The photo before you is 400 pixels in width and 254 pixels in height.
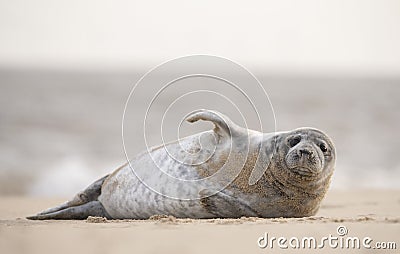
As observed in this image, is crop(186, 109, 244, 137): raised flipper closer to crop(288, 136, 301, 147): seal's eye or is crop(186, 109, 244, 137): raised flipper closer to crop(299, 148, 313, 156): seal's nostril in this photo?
crop(288, 136, 301, 147): seal's eye

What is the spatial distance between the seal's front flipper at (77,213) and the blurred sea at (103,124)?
141 centimetres

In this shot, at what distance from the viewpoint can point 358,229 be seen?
4254 mm

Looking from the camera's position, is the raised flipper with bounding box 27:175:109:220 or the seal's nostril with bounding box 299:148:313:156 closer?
the seal's nostril with bounding box 299:148:313:156

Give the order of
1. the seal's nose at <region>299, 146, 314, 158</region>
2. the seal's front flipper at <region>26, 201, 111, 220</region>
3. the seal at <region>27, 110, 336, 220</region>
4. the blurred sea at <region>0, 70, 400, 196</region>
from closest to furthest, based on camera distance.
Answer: the seal's nose at <region>299, 146, 314, 158</region> → the seal at <region>27, 110, 336, 220</region> → the seal's front flipper at <region>26, 201, 111, 220</region> → the blurred sea at <region>0, 70, 400, 196</region>

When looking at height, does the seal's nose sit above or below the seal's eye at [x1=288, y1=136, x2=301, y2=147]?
below

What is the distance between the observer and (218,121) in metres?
4.91

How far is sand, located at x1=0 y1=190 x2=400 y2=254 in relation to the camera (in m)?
3.75

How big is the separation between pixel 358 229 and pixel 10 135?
1309cm

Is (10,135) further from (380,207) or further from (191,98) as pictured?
(380,207)

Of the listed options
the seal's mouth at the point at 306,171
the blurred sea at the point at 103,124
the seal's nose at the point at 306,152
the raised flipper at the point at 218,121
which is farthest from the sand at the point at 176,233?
the blurred sea at the point at 103,124

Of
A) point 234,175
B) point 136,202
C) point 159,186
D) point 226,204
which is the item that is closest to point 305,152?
point 234,175

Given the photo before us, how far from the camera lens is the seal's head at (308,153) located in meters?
4.63

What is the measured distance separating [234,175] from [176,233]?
0.94 m

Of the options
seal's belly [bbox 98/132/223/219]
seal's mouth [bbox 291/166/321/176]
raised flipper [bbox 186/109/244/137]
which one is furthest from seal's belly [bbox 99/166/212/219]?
seal's mouth [bbox 291/166/321/176]
